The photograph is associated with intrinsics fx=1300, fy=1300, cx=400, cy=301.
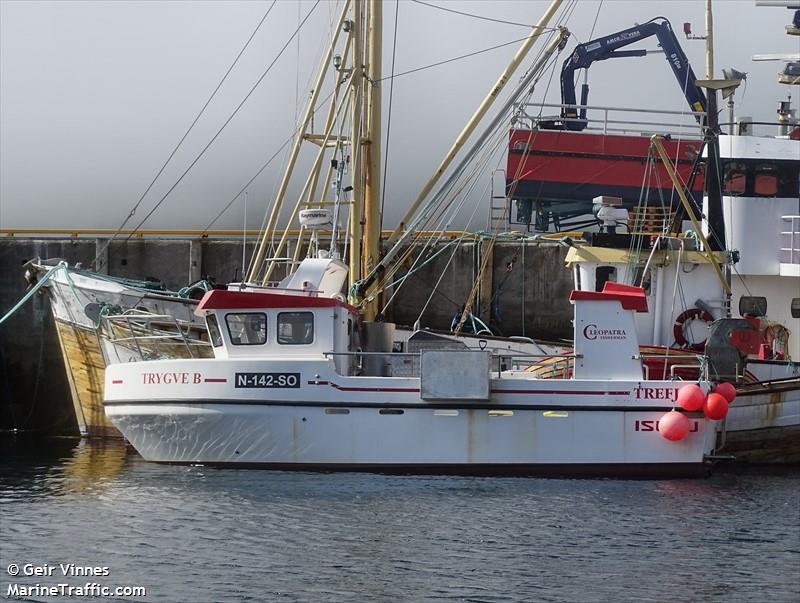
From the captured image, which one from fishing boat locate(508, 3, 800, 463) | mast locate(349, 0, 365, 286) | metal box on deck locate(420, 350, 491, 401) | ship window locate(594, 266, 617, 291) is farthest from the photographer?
ship window locate(594, 266, 617, 291)

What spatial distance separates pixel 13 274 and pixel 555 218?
45.1 ft

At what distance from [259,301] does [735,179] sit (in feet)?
32.8

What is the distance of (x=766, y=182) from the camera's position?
24.2m

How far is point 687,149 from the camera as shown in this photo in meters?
30.4

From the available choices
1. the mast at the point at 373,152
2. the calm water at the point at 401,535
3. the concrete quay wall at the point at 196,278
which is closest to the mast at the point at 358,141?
the mast at the point at 373,152

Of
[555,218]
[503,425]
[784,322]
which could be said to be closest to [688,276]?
[784,322]

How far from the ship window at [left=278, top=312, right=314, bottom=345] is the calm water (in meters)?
1.99

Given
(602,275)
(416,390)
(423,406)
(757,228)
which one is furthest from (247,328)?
(757,228)

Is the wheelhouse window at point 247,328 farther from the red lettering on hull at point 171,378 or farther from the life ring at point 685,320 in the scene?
the life ring at point 685,320

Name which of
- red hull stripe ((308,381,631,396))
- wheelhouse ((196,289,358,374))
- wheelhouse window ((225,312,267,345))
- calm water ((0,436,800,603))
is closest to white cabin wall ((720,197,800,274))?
calm water ((0,436,800,603))

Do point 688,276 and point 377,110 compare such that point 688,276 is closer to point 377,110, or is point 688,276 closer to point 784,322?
point 784,322

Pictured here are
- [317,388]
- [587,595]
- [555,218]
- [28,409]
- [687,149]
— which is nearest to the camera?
[587,595]

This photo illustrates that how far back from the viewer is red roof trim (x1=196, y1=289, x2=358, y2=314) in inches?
756

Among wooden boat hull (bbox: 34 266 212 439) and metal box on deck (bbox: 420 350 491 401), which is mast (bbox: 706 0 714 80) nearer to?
metal box on deck (bbox: 420 350 491 401)
